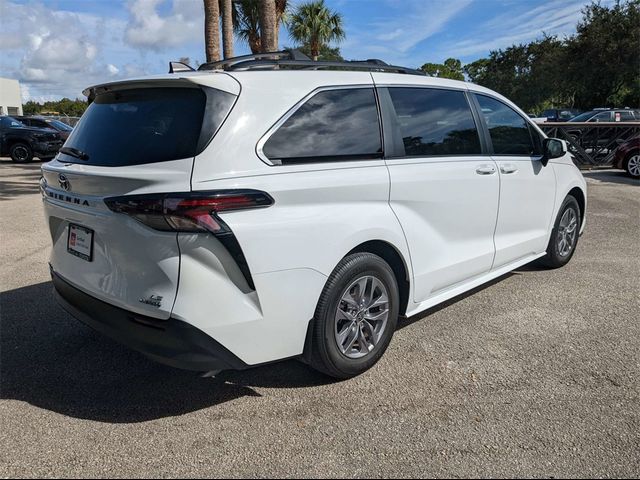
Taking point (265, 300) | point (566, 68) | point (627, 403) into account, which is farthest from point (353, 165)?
point (566, 68)

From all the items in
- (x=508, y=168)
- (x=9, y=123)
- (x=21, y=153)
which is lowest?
(x=21, y=153)

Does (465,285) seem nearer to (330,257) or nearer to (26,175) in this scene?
(330,257)

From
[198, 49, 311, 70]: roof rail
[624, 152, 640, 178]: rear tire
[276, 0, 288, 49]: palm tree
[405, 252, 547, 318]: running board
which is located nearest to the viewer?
[198, 49, 311, 70]: roof rail

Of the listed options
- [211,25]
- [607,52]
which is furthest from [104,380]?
[607,52]

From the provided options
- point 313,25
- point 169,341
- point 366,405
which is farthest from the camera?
point 313,25

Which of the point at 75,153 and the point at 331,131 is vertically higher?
the point at 331,131

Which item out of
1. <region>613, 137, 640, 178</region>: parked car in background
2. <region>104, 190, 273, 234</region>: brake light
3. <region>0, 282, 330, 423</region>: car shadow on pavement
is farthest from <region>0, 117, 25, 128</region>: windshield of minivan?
<region>613, 137, 640, 178</region>: parked car in background

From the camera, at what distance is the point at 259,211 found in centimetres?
252

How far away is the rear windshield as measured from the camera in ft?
8.29

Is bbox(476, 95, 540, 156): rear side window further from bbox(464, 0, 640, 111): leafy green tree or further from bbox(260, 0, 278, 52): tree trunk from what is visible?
bbox(464, 0, 640, 111): leafy green tree

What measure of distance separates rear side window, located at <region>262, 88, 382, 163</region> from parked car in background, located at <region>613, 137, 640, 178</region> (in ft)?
40.0

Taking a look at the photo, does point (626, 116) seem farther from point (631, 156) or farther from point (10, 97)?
point (10, 97)

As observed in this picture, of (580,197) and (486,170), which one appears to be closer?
(486,170)

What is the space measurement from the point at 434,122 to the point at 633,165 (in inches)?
457
